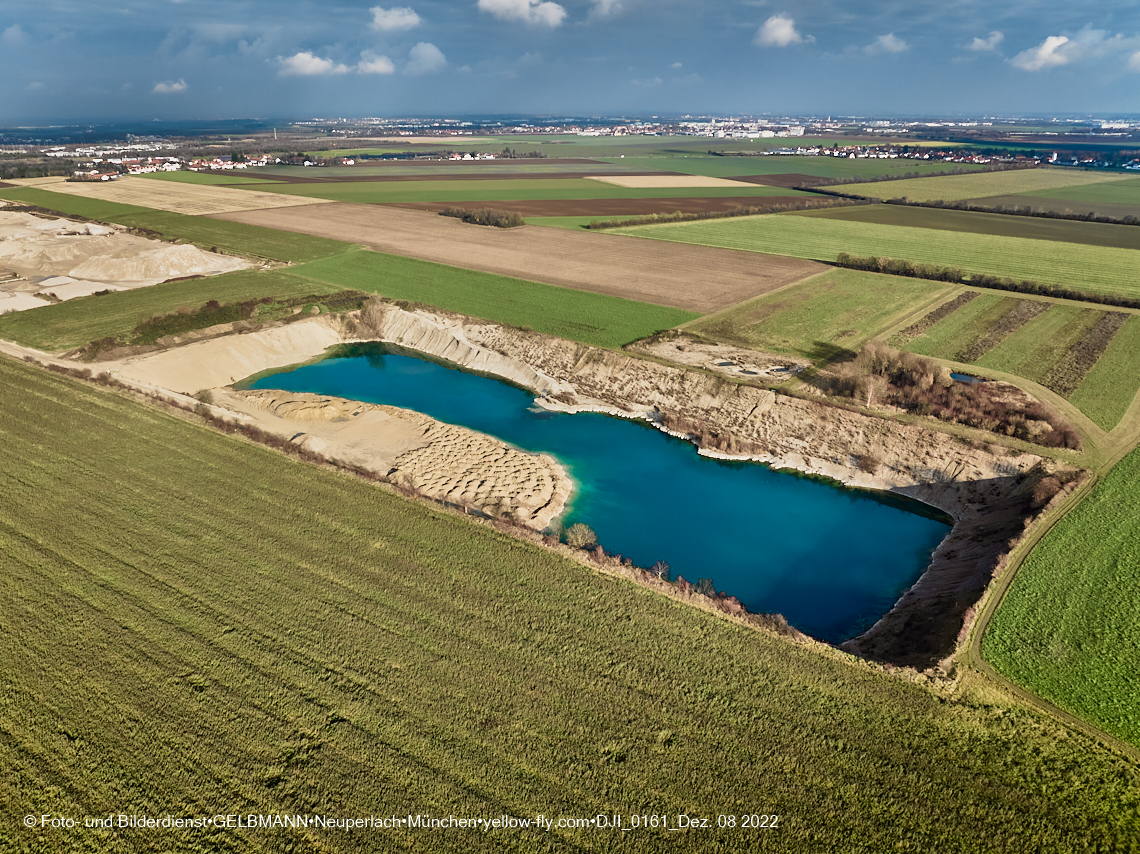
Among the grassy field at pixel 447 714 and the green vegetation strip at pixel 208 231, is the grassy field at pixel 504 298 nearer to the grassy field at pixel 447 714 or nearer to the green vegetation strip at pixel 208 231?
the green vegetation strip at pixel 208 231

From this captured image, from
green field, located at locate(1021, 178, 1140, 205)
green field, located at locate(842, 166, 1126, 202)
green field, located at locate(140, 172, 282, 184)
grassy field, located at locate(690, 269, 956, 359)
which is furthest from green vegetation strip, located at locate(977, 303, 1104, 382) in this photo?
green field, located at locate(140, 172, 282, 184)

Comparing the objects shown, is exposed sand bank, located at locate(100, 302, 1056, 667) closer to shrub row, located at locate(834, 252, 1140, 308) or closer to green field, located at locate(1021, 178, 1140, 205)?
shrub row, located at locate(834, 252, 1140, 308)

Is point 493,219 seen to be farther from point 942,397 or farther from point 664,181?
point 942,397

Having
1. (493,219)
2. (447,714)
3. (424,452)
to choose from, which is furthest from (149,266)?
(447,714)

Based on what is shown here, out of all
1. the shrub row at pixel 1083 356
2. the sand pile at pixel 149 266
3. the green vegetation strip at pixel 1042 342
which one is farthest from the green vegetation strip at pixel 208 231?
the shrub row at pixel 1083 356

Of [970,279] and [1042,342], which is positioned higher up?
[970,279]
